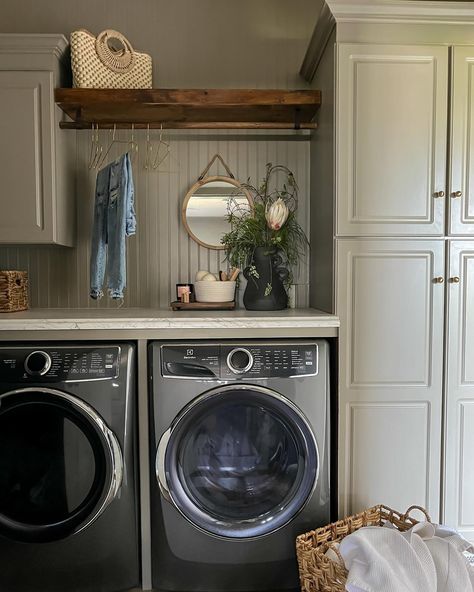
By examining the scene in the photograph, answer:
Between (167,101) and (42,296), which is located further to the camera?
(42,296)

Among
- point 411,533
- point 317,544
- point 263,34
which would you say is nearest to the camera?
point 411,533

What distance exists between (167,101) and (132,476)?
5.18 ft

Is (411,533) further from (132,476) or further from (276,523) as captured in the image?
(132,476)

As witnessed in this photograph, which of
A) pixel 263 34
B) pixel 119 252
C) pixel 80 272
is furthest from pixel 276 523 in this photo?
pixel 263 34

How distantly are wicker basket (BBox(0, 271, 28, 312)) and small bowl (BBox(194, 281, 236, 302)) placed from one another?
2.69 ft

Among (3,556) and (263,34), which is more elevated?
(263,34)

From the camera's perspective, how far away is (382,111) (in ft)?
5.95

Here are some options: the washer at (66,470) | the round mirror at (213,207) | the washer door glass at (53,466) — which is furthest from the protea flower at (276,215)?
the washer door glass at (53,466)

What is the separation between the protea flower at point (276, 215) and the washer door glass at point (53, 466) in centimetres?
110

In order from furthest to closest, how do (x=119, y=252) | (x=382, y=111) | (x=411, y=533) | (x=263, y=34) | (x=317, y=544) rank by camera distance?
(x=263, y=34), (x=119, y=252), (x=382, y=111), (x=317, y=544), (x=411, y=533)

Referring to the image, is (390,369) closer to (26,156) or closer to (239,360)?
(239,360)

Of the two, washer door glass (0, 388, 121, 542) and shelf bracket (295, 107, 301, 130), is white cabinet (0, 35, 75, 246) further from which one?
shelf bracket (295, 107, 301, 130)

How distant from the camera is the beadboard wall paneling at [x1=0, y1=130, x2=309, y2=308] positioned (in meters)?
2.36

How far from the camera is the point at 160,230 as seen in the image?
2.37 meters
